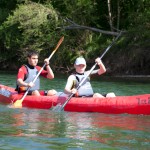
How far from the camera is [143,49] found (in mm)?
21688

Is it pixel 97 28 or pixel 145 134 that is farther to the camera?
pixel 97 28

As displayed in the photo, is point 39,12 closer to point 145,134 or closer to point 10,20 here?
point 10,20

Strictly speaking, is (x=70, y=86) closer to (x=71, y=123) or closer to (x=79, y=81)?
(x=79, y=81)

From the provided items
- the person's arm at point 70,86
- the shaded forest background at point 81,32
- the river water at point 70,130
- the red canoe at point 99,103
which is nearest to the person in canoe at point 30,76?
the red canoe at point 99,103

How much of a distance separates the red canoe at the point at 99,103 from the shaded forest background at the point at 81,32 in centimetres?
1254

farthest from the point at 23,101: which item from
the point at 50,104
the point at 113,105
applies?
the point at 113,105

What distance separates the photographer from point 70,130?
22.7 feet

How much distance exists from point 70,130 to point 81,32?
18054 mm

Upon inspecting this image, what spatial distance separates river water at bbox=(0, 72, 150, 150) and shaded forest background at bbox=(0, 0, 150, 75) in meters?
13.3

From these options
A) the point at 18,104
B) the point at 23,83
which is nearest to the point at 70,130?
the point at 18,104

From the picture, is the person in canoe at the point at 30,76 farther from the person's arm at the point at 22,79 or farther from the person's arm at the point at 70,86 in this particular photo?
the person's arm at the point at 70,86

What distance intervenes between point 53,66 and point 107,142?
18.2m

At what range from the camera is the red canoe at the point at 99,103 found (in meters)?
8.35

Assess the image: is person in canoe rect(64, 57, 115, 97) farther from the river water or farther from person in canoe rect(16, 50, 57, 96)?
person in canoe rect(16, 50, 57, 96)
